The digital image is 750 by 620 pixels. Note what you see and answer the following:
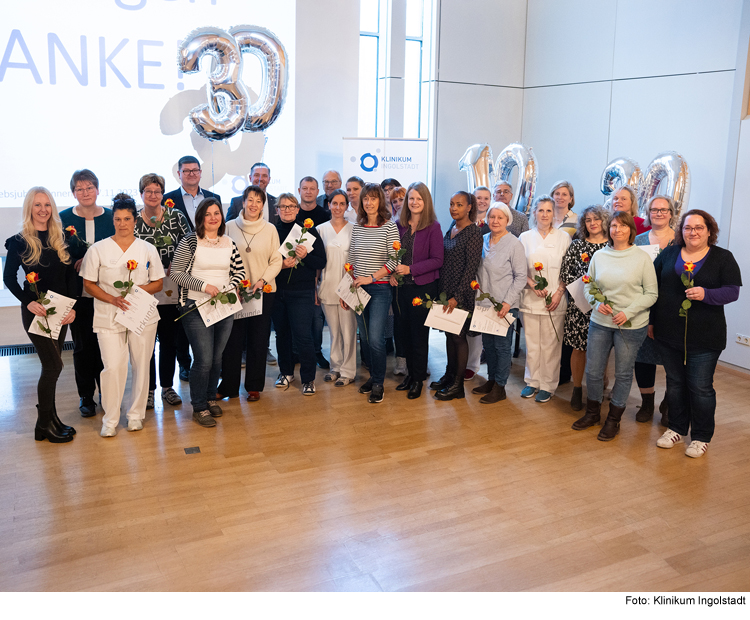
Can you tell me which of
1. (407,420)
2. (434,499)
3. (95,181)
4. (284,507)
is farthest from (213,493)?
(95,181)

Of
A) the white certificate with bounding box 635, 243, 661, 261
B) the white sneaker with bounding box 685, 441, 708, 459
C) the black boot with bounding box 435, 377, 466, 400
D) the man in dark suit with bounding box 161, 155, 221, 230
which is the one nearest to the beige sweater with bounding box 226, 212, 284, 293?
the man in dark suit with bounding box 161, 155, 221, 230

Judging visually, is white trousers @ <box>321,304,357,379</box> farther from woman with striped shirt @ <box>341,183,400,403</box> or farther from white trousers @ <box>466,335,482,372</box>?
white trousers @ <box>466,335,482,372</box>

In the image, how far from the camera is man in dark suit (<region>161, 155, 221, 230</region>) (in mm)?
5160

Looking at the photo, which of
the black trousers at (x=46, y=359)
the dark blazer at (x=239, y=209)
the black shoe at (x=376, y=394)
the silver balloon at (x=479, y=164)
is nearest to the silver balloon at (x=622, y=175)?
the silver balloon at (x=479, y=164)

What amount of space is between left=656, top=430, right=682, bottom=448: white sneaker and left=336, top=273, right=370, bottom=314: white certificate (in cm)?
216

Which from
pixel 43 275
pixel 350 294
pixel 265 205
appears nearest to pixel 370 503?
pixel 350 294

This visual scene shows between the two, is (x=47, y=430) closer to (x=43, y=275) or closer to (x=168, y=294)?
(x=43, y=275)

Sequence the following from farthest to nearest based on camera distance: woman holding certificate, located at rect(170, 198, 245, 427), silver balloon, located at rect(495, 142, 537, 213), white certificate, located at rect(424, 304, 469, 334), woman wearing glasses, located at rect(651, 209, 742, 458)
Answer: silver balloon, located at rect(495, 142, 537, 213)
white certificate, located at rect(424, 304, 469, 334)
woman holding certificate, located at rect(170, 198, 245, 427)
woman wearing glasses, located at rect(651, 209, 742, 458)

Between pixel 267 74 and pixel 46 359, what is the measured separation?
12.4 feet

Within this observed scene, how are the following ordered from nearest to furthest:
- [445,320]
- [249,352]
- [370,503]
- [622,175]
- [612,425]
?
1. [370,503]
2. [612,425]
3. [445,320]
4. [249,352]
5. [622,175]

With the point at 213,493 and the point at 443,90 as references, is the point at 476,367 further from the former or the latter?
the point at 443,90

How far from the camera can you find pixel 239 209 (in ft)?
17.7

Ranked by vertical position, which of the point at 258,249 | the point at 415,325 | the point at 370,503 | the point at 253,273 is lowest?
the point at 370,503

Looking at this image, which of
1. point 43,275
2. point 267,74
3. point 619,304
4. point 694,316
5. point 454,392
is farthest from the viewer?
point 267,74
